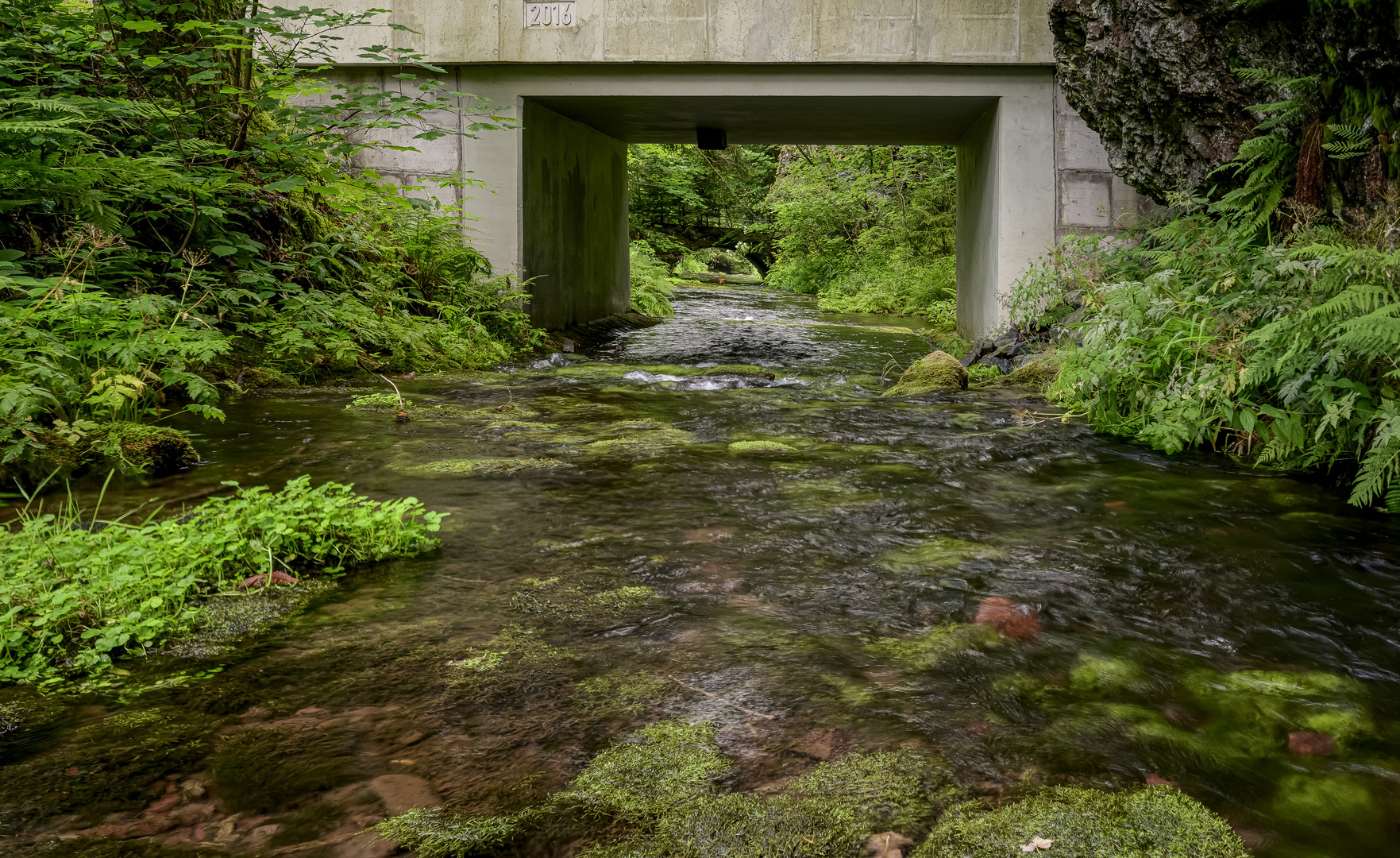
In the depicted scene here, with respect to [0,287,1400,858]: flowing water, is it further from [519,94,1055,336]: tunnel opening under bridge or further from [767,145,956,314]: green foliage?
[767,145,956,314]: green foliage

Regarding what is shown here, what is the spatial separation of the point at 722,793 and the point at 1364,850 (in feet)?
4.47

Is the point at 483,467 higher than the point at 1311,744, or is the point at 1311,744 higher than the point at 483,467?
the point at 483,467

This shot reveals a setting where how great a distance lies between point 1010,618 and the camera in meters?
3.00

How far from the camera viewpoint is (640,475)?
4.91 metres

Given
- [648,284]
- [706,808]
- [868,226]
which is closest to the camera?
[706,808]

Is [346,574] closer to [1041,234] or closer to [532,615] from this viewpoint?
[532,615]

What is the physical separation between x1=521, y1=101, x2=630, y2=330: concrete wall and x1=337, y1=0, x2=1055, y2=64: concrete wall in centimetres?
103

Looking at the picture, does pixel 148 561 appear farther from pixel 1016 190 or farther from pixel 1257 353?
pixel 1016 190

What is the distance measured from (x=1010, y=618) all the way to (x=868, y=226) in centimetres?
2440

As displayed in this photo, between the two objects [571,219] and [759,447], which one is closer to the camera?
[759,447]

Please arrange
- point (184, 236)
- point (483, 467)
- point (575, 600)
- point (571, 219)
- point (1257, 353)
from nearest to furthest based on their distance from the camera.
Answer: point (575, 600)
point (483, 467)
point (1257, 353)
point (184, 236)
point (571, 219)

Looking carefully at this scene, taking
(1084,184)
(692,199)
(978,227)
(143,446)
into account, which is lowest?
(143,446)

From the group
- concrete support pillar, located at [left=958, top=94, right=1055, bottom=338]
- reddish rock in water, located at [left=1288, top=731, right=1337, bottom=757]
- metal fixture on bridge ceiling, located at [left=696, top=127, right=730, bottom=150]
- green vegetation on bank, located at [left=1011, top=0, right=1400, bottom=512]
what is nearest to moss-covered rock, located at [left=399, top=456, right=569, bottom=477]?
reddish rock in water, located at [left=1288, top=731, right=1337, bottom=757]

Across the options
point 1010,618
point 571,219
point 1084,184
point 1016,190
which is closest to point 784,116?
point 1016,190
